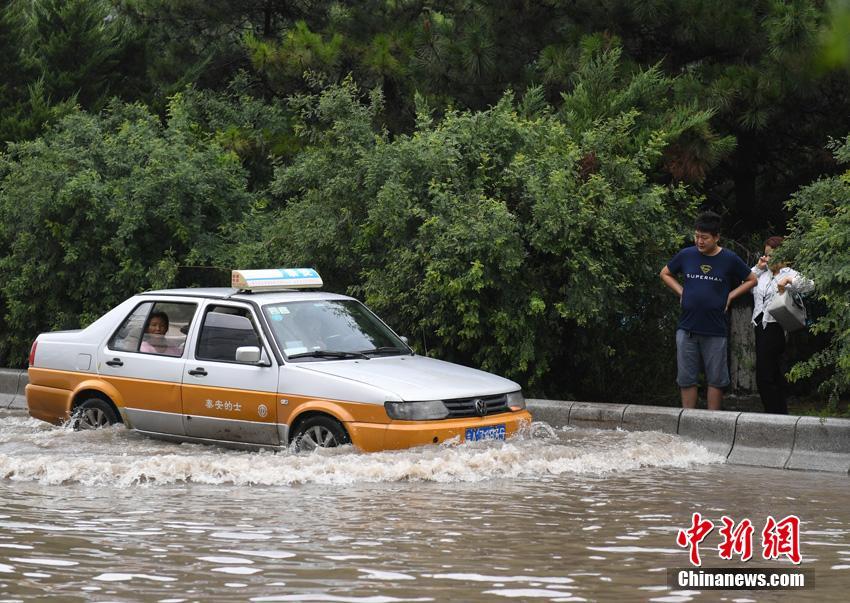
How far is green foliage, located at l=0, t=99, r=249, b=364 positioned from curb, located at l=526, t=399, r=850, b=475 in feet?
19.9

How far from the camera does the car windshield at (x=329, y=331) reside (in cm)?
1073

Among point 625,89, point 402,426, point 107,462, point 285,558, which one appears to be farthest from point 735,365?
point 285,558

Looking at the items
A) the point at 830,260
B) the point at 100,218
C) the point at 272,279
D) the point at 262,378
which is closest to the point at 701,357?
the point at 830,260

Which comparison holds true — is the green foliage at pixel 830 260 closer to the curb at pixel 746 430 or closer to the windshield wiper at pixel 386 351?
the curb at pixel 746 430

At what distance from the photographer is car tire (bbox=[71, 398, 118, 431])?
11516 millimetres

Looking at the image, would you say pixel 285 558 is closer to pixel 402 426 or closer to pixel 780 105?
pixel 402 426

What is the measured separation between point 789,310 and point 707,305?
0.72 meters

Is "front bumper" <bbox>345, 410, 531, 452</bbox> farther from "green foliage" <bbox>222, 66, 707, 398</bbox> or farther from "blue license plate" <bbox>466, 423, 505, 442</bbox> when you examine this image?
"green foliage" <bbox>222, 66, 707, 398</bbox>

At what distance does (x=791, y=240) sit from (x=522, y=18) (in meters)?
7.21

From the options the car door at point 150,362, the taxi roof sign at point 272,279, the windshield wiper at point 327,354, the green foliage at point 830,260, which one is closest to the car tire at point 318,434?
Answer: the windshield wiper at point 327,354

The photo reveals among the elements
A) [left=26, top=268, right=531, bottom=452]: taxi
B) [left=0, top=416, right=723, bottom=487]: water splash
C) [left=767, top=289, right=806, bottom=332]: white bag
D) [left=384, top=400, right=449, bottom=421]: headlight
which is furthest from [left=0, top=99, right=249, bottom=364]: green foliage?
[left=767, top=289, right=806, bottom=332]: white bag

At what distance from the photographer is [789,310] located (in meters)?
11.8

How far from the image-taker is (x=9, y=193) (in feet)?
55.0

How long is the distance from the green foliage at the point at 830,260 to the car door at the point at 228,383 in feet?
14.8
